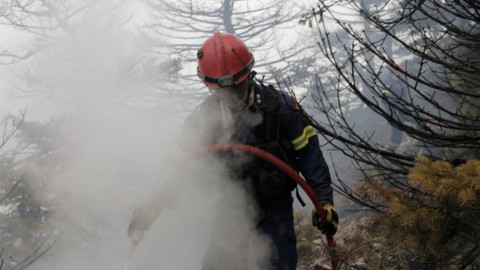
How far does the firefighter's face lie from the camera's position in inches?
131

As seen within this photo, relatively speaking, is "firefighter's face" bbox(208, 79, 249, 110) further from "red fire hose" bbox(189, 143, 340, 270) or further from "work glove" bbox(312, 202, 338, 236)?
"work glove" bbox(312, 202, 338, 236)

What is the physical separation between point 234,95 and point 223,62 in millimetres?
261

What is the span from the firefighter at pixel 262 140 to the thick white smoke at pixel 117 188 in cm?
13

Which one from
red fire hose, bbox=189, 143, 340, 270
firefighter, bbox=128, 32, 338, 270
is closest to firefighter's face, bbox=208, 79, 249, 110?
firefighter, bbox=128, 32, 338, 270

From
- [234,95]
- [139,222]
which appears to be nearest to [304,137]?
[234,95]

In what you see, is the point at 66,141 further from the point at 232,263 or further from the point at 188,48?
the point at 188,48

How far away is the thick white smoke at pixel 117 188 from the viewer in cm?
338

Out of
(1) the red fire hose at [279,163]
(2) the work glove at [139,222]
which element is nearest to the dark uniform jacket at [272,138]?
(1) the red fire hose at [279,163]

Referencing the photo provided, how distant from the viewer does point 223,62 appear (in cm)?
337

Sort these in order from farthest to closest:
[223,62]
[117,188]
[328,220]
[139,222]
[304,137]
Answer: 1. [117,188]
2. [223,62]
3. [304,137]
4. [139,222]
5. [328,220]

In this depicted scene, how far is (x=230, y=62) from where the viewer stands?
3352 mm

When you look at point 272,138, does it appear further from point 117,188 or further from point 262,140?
point 117,188

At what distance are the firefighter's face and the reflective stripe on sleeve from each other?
480 mm

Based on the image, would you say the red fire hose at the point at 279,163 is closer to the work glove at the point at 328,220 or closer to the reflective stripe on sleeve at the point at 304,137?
the work glove at the point at 328,220
